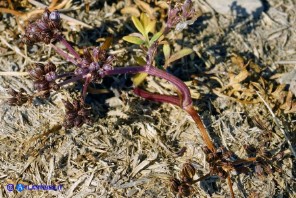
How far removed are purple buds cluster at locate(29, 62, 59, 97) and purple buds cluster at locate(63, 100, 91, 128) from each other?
0.14m

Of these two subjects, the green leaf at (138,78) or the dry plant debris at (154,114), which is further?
the green leaf at (138,78)

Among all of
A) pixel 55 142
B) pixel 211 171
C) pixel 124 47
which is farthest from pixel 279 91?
pixel 55 142

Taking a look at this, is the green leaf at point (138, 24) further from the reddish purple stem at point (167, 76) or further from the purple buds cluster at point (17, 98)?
the purple buds cluster at point (17, 98)

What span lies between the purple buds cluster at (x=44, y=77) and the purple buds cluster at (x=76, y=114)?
0.14 metres

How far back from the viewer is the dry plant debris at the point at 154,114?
9.37ft

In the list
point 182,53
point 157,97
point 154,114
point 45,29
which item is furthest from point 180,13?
point 45,29

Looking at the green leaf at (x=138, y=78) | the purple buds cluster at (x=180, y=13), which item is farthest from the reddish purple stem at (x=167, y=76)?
the purple buds cluster at (x=180, y=13)

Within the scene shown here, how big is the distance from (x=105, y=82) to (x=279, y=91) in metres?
1.32

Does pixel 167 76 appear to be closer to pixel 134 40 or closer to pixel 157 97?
pixel 157 97

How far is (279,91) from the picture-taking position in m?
3.36

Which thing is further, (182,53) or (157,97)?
(157,97)

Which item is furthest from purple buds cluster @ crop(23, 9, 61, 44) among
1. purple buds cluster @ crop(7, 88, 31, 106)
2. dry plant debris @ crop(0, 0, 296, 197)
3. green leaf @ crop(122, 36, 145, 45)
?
green leaf @ crop(122, 36, 145, 45)

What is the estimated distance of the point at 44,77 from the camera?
2.76 m

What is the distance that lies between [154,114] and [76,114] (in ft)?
2.25
